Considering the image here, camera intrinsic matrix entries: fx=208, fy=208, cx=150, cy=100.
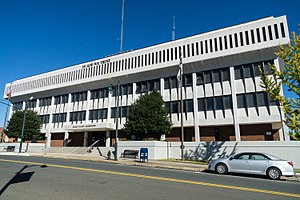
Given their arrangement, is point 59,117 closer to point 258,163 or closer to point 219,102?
point 219,102

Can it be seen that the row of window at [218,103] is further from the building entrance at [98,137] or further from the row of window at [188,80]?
the building entrance at [98,137]

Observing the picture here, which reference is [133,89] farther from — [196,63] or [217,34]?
[217,34]

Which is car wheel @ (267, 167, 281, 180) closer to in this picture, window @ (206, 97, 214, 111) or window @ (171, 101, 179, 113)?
window @ (206, 97, 214, 111)

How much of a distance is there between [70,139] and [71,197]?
1423 inches

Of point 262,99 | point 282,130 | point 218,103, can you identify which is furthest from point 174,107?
point 282,130

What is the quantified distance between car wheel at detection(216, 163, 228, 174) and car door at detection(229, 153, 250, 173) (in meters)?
0.36

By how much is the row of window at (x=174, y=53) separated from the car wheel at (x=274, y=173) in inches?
Answer: 767

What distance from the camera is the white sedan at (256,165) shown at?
446 inches

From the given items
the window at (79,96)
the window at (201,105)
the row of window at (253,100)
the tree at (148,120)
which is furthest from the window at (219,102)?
the window at (79,96)

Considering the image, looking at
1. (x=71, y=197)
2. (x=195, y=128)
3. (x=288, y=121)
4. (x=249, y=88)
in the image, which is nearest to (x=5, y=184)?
(x=71, y=197)

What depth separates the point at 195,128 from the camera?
28391mm

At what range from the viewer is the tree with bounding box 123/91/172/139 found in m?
24.2

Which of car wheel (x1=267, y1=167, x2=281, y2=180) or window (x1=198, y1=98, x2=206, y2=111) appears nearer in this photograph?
car wheel (x1=267, y1=167, x2=281, y2=180)

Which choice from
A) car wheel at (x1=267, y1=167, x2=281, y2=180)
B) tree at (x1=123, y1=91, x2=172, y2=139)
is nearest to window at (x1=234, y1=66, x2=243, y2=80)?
tree at (x1=123, y1=91, x2=172, y2=139)
